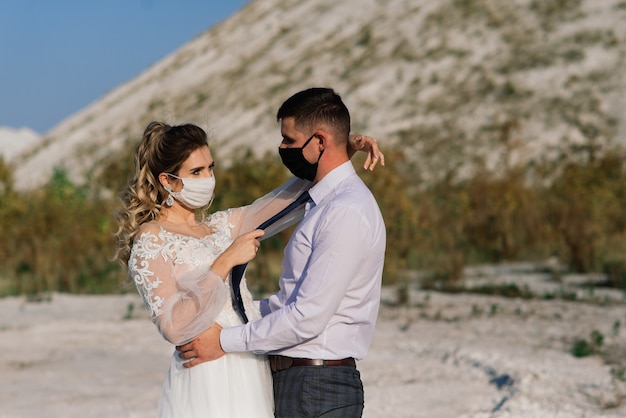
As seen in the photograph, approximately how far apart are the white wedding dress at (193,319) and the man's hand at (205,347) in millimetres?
43

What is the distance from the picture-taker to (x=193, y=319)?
11.5 ft

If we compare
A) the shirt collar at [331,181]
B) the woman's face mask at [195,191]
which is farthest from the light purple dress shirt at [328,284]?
the woman's face mask at [195,191]

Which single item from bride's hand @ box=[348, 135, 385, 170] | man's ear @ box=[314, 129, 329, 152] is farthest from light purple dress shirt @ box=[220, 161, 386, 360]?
bride's hand @ box=[348, 135, 385, 170]

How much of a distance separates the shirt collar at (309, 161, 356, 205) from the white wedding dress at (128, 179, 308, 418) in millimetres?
492

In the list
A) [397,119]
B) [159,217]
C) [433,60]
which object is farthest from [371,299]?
[433,60]

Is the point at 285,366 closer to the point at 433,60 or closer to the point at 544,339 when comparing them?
the point at 544,339

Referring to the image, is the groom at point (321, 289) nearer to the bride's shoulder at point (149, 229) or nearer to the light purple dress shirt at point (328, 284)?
the light purple dress shirt at point (328, 284)

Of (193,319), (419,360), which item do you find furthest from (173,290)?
(419,360)

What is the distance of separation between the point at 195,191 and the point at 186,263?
0.32 metres

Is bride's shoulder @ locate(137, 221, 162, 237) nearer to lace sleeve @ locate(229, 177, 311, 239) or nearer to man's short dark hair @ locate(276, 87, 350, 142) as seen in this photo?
lace sleeve @ locate(229, 177, 311, 239)

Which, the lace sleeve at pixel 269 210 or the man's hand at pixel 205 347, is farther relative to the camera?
the lace sleeve at pixel 269 210

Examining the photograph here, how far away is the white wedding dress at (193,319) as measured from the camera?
354 cm

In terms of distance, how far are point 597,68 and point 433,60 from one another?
20.9 feet

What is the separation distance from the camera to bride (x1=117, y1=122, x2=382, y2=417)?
3.56 m
